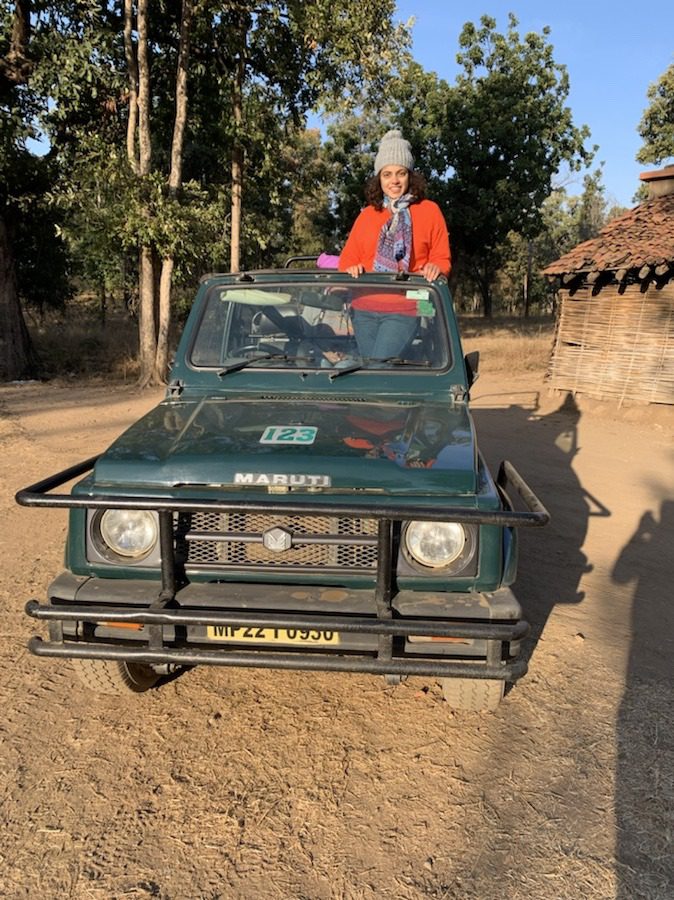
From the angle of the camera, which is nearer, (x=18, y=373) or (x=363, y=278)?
(x=363, y=278)

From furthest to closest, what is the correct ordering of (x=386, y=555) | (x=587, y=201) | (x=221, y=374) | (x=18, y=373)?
1. (x=587, y=201)
2. (x=18, y=373)
3. (x=221, y=374)
4. (x=386, y=555)

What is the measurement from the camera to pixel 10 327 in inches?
651

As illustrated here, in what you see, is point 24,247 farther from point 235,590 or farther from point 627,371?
point 235,590

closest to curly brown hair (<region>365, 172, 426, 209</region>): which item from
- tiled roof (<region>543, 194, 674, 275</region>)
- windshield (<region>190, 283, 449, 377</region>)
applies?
windshield (<region>190, 283, 449, 377</region>)

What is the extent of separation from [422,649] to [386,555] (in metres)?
0.39

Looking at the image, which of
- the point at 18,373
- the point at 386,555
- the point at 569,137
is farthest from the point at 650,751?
the point at 569,137

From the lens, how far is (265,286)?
13.2 feet

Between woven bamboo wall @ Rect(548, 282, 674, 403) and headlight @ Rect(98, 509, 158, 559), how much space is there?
37.6ft

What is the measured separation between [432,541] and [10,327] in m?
16.4

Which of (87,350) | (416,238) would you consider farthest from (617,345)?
(87,350)

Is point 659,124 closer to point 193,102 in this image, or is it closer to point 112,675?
point 193,102

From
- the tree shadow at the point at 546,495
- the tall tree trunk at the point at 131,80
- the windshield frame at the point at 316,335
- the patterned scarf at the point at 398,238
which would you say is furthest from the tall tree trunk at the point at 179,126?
the windshield frame at the point at 316,335

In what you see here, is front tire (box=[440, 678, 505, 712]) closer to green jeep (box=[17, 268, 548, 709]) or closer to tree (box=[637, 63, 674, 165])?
green jeep (box=[17, 268, 548, 709])

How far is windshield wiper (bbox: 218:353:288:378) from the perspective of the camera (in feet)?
12.2
